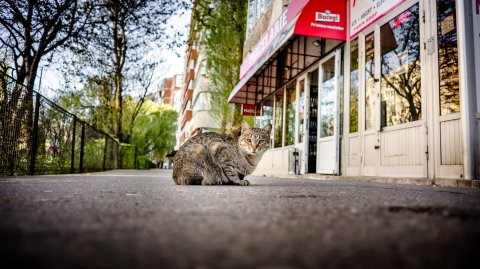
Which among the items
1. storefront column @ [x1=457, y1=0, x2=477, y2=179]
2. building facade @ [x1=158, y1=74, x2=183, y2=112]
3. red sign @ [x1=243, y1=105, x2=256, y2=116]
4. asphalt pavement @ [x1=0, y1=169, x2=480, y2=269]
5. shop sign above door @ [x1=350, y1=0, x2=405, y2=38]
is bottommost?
asphalt pavement @ [x1=0, y1=169, x2=480, y2=269]

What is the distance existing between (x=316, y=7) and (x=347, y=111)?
2.53 m

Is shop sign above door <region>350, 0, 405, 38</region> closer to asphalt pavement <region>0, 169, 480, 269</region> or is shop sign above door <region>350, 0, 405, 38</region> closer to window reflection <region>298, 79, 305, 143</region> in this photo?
window reflection <region>298, 79, 305, 143</region>

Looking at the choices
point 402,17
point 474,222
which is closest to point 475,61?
point 402,17

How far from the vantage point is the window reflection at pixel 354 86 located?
8.13 metres

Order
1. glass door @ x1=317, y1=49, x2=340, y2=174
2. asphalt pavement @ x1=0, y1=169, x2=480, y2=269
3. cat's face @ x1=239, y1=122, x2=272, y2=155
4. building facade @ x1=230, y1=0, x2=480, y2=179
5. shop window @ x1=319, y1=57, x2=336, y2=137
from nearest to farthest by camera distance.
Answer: asphalt pavement @ x1=0, y1=169, x2=480, y2=269 → cat's face @ x1=239, y1=122, x2=272, y2=155 → building facade @ x1=230, y1=0, x2=480, y2=179 → glass door @ x1=317, y1=49, x2=340, y2=174 → shop window @ x1=319, y1=57, x2=336, y2=137

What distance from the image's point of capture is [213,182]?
428cm

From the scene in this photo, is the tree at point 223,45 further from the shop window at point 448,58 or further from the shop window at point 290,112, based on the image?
the shop window at point 448,58

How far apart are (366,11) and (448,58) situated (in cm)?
269

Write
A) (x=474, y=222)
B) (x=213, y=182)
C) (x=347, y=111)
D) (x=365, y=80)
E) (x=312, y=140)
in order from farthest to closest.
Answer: (x=312, y=140) → (x=347, y=111) → (x=365, y=80) → (x=213, y=182) → (x=474, y=222)

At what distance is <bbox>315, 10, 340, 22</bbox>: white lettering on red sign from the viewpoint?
322 inches

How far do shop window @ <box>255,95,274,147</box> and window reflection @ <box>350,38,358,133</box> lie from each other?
6556 mm

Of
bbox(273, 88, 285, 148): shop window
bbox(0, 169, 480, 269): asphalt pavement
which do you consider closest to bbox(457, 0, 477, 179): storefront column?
bbox(0, 169, 480, 269): asphalt pavement

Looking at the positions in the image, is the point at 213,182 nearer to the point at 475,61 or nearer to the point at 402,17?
the point at 475,61

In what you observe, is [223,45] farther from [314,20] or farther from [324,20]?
[314,20]
